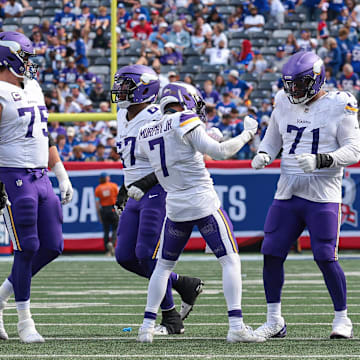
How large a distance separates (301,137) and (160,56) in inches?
490

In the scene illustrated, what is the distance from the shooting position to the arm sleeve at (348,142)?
18.0 feet

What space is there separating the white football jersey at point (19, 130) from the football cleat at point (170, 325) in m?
1.26

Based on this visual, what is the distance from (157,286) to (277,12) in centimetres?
1396

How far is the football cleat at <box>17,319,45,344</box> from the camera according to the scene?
17.8 feet

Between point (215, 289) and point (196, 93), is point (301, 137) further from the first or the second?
point (215, 289)

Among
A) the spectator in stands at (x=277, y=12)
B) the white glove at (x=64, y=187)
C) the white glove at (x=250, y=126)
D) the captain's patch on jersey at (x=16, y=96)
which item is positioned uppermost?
the captain's patch on jersey at (x=16, y=96)

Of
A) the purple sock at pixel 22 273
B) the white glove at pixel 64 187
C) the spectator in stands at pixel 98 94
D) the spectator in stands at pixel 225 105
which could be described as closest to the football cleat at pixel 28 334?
A: the purple sock at pixel 22 273

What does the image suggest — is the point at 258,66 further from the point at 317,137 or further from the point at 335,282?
the point at 335,282

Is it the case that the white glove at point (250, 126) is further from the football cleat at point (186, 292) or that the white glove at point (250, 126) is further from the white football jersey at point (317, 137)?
the football cleat at point (186, 292)

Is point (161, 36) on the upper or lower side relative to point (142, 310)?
upper

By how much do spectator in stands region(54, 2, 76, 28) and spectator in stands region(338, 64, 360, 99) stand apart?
5.54 metres

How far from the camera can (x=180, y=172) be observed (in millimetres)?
5422

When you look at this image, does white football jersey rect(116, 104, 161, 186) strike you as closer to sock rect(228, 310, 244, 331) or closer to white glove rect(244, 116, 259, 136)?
white glove rect(244, 116, 259, 136)

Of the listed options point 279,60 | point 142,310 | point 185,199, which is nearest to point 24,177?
point 185,199
